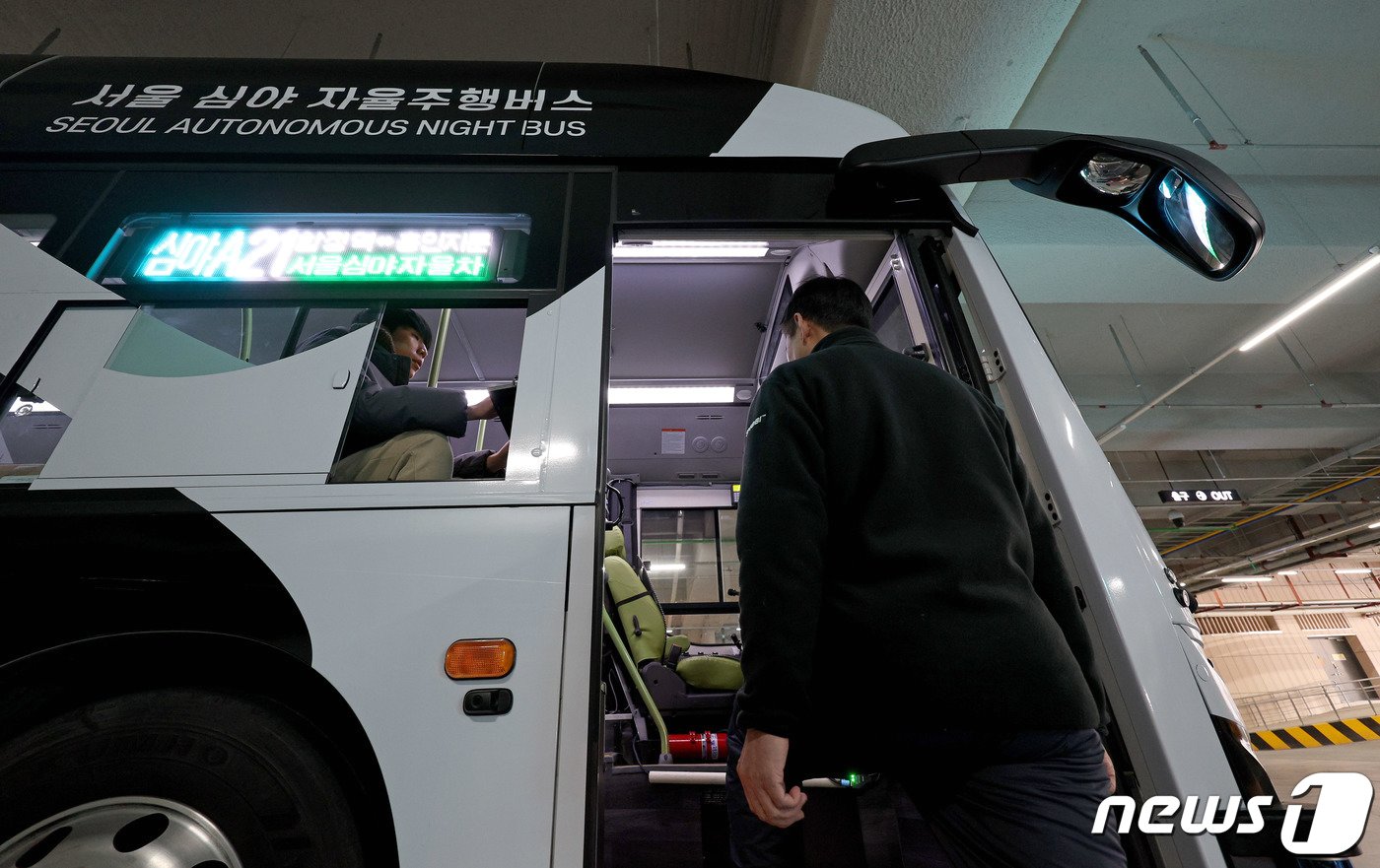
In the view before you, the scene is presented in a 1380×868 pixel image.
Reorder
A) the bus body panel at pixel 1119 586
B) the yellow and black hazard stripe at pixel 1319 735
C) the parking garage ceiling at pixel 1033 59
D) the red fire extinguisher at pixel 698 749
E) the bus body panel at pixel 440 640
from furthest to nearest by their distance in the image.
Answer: the yellow and black hazard stripe at pixel 1319 735, the parking garage ceiling at pixel 1033 59, the red fire extinguisher at pixel 698 749, the bus body panel at pixel 1119 586, the bus body panel at pixel 440 640

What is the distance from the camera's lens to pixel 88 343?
1314 mm

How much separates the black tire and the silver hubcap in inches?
0.7

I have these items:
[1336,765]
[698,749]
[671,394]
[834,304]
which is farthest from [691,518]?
[1336,765]

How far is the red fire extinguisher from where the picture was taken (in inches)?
95.0

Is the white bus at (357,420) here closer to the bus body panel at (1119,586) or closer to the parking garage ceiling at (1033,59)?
the bus body panel at (1119,586)

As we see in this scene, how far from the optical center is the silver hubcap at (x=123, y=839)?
0.98 metres

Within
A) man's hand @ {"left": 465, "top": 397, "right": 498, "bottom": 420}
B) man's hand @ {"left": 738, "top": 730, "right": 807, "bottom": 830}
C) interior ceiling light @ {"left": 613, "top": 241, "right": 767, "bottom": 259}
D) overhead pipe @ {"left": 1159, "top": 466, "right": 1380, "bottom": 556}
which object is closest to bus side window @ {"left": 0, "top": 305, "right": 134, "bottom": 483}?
man's hand @ {"left": 465, "top": 397, "right": 498, "bottom": 420}

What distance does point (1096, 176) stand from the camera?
164 centimetres

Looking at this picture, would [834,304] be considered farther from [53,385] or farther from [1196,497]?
[1196,497]

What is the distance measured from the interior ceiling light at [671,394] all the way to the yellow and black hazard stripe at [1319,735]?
13.3 metres

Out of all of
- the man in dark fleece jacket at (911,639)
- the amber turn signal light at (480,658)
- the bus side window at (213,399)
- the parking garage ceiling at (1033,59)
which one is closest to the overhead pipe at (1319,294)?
the parking garage ceiling at (1033,59)

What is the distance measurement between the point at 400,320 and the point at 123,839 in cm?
121

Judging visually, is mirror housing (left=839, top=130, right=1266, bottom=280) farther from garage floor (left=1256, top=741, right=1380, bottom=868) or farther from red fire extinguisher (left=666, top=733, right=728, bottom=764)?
garage floor (left=1256, top=741, right=1380, bottom=868)

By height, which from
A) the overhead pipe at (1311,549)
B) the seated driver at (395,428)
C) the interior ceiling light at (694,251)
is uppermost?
the overhead pipe at (1311,549)
